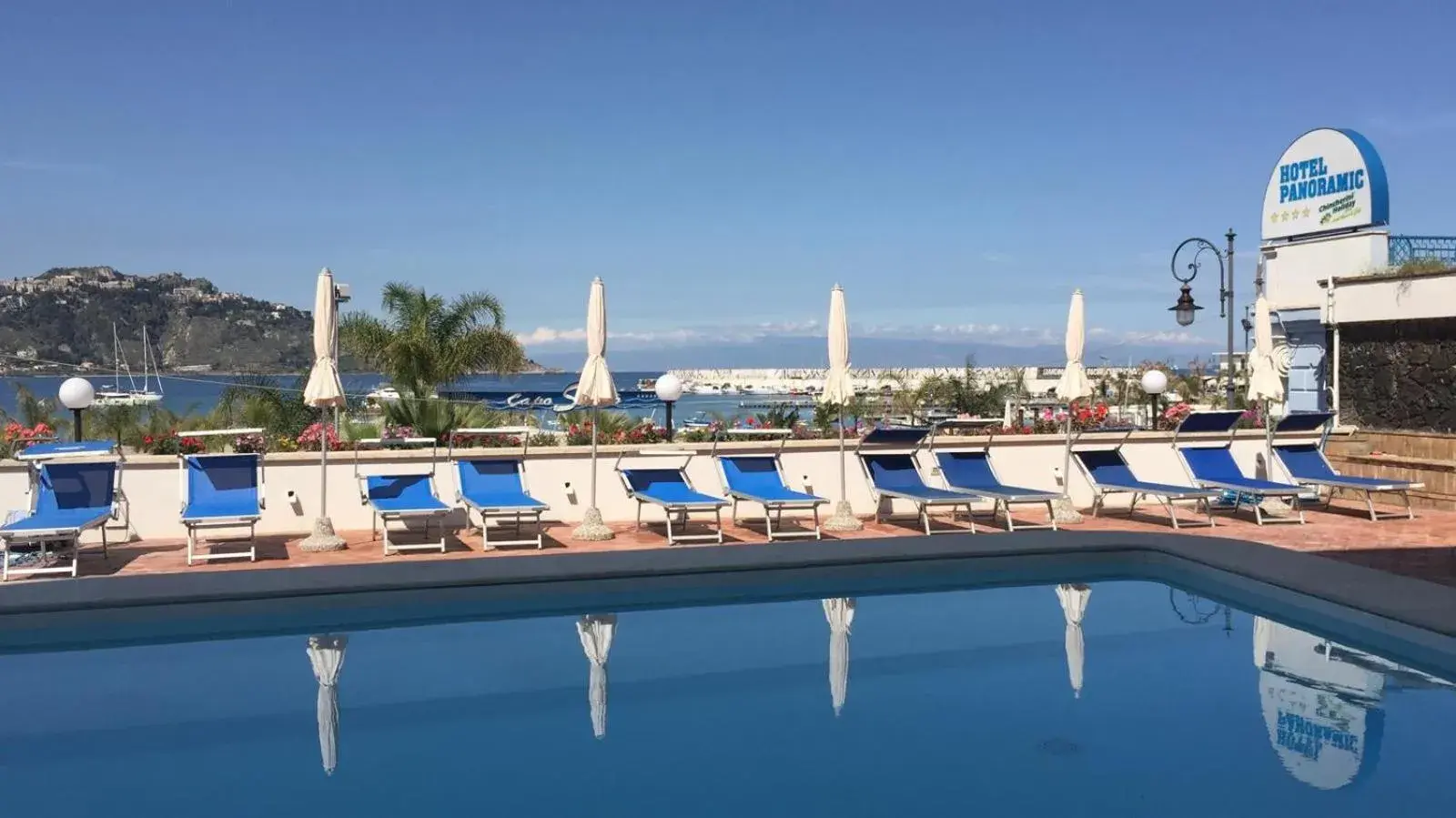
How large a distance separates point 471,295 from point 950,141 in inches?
441

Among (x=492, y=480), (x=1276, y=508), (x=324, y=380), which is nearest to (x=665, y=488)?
(x=492, y=480)

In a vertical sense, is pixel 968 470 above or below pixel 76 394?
below

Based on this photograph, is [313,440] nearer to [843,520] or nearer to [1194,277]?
[843,520]

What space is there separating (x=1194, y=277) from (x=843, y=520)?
837 cm

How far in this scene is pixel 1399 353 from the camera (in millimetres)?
12844

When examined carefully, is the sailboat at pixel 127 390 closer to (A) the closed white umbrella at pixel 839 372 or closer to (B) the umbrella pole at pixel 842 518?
(A) the closed white umbrella at pixel 839 372

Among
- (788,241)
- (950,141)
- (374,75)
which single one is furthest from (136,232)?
(950,141)

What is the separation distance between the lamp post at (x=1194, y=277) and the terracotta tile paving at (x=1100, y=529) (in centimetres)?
412

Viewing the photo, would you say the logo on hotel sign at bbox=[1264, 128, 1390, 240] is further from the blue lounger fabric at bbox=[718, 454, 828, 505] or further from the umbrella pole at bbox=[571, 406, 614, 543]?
the umbrella pole at bbox=[571, 406, 614, 543]

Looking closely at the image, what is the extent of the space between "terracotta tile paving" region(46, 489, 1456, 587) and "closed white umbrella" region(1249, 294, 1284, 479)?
1202 millimetres

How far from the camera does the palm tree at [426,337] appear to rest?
19.7 m

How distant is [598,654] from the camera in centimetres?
605

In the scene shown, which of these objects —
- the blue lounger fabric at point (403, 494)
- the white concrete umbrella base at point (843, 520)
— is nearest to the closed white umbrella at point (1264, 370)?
the white concrete umbrella base at point (843, 520)

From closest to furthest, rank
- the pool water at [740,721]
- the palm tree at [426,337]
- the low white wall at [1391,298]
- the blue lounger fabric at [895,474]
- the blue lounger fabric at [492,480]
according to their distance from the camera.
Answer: the pool water at [740,721]
the blue lounger fabric at [492,480]
the blue lounger fabric at [895,474]
the low white wall at [1391,298]
the palm tree at [426,337]
